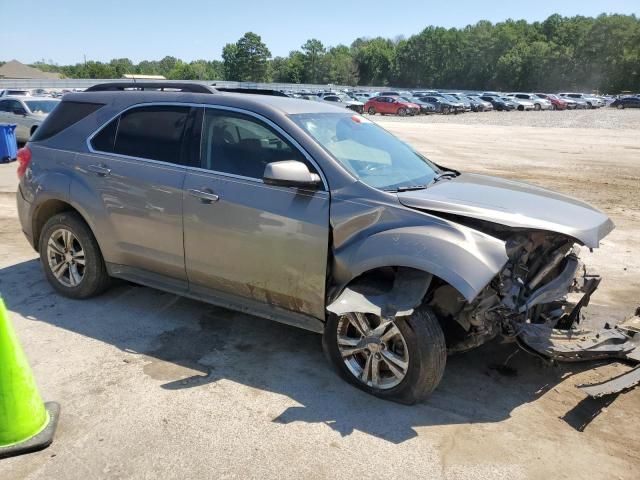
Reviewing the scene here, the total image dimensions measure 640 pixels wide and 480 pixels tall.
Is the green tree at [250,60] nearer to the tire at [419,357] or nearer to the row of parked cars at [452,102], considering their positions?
the row of parked cars at [452,102]

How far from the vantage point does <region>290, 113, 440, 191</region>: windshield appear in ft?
13.0

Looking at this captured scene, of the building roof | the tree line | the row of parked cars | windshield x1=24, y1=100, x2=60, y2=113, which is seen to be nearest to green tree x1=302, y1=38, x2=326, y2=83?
the tree line

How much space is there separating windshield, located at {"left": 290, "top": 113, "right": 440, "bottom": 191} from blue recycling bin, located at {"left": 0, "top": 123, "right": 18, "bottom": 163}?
12652 millimetres

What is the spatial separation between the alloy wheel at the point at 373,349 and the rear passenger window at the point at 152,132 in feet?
6.36

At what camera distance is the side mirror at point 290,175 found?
3611 millimetres

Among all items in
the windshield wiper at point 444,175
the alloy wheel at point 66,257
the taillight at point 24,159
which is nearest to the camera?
the windshield wiper at point 444,175

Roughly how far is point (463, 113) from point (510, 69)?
6905 centimetres

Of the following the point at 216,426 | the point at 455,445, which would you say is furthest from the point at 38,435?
the point at 455,445

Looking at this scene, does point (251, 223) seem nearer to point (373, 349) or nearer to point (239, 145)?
point (239, 145)

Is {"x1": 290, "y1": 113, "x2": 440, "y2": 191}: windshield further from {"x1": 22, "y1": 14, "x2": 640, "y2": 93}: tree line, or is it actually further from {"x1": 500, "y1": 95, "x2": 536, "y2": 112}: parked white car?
{"x1": 22, "y1": 14, "x2": 640, "y2": 93}: tree line

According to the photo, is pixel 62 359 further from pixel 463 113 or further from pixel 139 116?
pixel 463 113

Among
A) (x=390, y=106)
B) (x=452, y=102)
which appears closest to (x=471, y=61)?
(x=452, y=102)

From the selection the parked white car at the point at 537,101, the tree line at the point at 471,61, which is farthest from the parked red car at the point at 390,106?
the tree line at the point at 471,61

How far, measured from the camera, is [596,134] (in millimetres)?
28547
